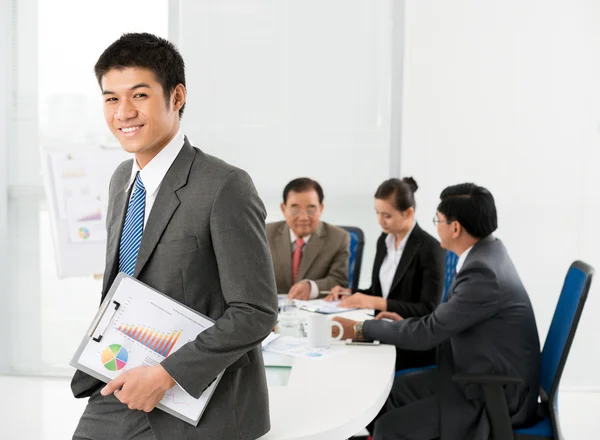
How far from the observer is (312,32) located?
4992mm

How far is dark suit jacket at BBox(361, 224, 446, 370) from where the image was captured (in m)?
3.50

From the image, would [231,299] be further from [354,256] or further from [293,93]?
[293,93]

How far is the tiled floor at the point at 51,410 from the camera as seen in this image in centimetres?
396

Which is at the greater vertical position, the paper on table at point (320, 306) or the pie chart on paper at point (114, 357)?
the pie chart on paper at point (114, 357)

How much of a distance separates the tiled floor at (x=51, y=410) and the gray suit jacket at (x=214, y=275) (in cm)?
254

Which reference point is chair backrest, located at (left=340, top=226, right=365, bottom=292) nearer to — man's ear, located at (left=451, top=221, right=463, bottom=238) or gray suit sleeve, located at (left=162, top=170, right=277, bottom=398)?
man's ear, located at (left=451, top=221, right=463, bottom=238)

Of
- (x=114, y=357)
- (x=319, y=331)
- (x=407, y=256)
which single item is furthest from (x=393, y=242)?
(x=114, y=357)

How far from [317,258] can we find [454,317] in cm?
139

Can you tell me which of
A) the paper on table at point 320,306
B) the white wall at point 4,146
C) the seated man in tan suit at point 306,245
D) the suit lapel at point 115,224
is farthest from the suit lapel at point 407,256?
the white wall at point 4,146

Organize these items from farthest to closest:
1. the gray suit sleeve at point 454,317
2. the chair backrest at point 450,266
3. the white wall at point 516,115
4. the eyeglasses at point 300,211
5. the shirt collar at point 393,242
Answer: the white wall at point 516,115, the eyeglasses at point 300,211, the chair backrest at point 450,266, the shirt collar at point 393,242, the gray suit sleeve at point 454,317

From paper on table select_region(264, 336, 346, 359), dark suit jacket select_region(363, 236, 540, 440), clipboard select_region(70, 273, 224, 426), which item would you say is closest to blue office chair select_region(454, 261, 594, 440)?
dark suit jacket select_region(363, 236, 540, 440)

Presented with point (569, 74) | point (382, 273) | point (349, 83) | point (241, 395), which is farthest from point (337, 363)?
point (569, 74)

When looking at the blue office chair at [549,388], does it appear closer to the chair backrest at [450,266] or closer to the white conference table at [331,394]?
the white conference table at [331,394]

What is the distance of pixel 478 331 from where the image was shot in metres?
2.83
